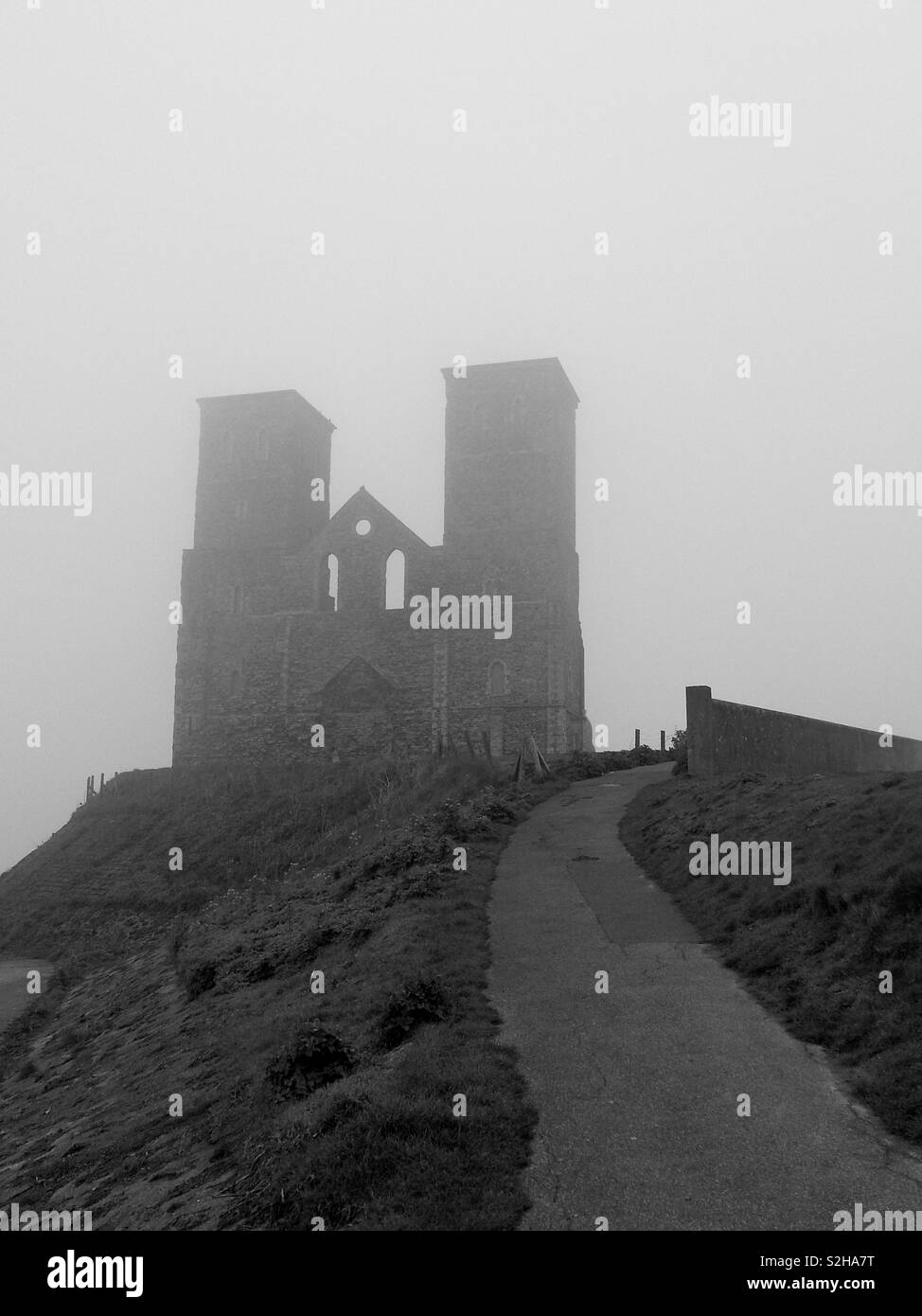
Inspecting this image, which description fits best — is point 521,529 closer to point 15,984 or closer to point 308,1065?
point 15,984

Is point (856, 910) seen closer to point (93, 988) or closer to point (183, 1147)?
point (183, 1147)

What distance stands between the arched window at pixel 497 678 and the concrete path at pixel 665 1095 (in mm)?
32494

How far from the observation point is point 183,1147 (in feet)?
31.5

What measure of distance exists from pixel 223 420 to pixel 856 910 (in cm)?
4800

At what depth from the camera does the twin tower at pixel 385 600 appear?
47.0 m

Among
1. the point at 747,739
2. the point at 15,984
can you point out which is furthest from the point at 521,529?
the point at 15,984

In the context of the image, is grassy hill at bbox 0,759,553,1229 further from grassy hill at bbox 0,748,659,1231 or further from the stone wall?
the stone wall

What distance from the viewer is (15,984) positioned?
977 inches

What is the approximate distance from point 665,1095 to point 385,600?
137 ft

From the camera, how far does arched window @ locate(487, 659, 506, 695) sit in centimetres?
4672

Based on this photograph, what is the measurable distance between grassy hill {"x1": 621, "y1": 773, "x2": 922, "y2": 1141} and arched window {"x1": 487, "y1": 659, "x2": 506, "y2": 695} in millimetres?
29281

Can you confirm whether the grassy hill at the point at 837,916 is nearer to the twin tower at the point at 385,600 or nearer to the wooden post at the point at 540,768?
the wooden post at the point at 540,768
